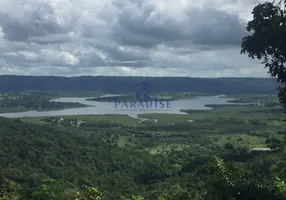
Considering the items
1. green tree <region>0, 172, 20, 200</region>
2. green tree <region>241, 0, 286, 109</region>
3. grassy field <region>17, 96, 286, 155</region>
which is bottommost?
grassy field <region>17, 96, 286, 155</region>

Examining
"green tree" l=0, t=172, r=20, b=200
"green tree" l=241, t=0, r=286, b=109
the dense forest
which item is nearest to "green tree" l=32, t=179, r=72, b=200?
the dense forest

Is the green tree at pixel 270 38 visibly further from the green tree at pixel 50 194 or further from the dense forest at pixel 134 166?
the green tree at pixel 50 194

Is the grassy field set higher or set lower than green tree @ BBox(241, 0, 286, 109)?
lower

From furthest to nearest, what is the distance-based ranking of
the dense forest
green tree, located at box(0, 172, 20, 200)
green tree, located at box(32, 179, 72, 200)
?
green tree, located at box(0, 172, 20, 200), green tree, located at box(32, 179, 72, 200), the dense forest

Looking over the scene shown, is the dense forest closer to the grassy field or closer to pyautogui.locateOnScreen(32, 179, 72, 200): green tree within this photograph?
pyautogui.locateOnScreen(32, 179, 72, 200): green tree

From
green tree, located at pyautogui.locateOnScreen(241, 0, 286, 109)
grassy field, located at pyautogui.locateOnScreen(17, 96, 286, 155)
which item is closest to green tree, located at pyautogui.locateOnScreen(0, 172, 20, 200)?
green tree, located at pyautogui.locateOnScreen(241, 0, 286, 109)

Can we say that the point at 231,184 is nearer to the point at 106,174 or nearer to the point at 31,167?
the point at 31,167

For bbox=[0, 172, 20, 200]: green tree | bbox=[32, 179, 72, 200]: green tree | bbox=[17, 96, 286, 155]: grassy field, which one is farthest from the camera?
bbox=[17, 96, 286, 155]: grassy field

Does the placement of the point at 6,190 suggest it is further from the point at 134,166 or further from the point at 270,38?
the point at 134,166

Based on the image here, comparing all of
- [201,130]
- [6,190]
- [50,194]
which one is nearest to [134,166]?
[6,190]

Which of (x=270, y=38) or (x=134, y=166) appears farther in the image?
(x=134, y=166)

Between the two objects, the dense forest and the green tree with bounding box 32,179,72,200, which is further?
the green tree with bounding box 32,179,72,200
